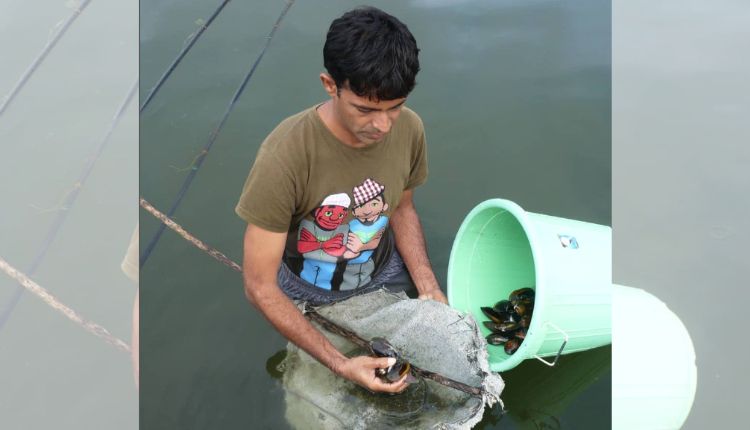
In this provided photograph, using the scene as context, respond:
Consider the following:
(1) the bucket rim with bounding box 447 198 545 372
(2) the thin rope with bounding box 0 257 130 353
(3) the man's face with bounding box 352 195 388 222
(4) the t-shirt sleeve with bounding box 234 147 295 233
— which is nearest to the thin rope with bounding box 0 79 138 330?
(2) the thin rope with bounding box 0 257 130 353

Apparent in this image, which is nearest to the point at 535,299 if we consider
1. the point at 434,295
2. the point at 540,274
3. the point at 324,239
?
the point at 540,274

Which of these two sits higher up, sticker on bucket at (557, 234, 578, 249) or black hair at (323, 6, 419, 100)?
black hair at (323, 6, 419, 100)

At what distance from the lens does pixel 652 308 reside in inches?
105

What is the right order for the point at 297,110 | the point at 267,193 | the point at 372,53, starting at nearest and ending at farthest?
the point at 372,53 → the point at 267,193 → the point at 297,110

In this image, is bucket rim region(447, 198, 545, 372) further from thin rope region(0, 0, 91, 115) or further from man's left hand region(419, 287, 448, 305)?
thin rope region(0, 0, 91, 115)

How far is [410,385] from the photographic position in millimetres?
2928

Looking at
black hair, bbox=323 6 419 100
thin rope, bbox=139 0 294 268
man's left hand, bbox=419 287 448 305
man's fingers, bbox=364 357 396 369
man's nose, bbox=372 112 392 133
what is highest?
black hair, bbox=323 6 419 100

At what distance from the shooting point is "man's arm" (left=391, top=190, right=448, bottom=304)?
120 inches

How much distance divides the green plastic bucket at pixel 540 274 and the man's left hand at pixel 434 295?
40 millimetres

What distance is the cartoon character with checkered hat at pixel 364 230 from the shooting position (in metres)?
2.62

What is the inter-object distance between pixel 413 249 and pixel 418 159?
46cm

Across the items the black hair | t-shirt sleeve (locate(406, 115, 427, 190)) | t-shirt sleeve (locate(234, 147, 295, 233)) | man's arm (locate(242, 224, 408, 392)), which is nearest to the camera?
the black hair

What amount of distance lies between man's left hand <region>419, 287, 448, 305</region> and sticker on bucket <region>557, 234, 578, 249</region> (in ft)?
2.13

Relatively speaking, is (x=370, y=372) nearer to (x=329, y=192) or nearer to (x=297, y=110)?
(x=329, y=192)
